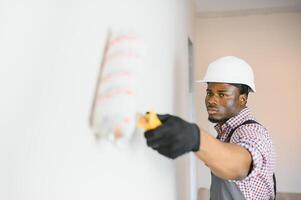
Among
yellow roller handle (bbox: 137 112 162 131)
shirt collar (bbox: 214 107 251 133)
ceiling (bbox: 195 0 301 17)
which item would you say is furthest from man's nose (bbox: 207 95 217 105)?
ceiling (bbox: 195 0 301 17)

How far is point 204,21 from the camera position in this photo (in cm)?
425

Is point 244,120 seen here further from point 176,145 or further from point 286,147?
point 286,147

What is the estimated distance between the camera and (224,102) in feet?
5.29

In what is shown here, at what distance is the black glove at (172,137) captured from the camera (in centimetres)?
81

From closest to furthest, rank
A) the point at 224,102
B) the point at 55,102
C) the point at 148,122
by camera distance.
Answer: the point at 55,102, the point at 148,122, the point at 224,102

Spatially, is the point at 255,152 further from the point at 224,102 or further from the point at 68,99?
the point at 68,99

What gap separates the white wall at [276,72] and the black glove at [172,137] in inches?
130

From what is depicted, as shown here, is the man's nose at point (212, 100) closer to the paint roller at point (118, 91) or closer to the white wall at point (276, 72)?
the paint roller at point (118, 91)

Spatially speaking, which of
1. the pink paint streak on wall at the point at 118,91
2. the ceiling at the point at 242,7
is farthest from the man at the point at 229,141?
the ceiling at the point at 242,7

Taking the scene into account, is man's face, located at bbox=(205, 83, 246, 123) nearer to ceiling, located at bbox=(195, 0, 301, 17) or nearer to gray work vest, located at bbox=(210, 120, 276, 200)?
gray work vest, located at bbox=(210, 120, 276, 200)

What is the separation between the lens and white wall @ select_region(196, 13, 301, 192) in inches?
159

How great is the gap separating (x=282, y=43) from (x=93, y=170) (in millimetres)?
3926

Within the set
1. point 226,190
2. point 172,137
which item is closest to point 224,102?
point 226,190

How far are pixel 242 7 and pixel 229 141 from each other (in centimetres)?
293
